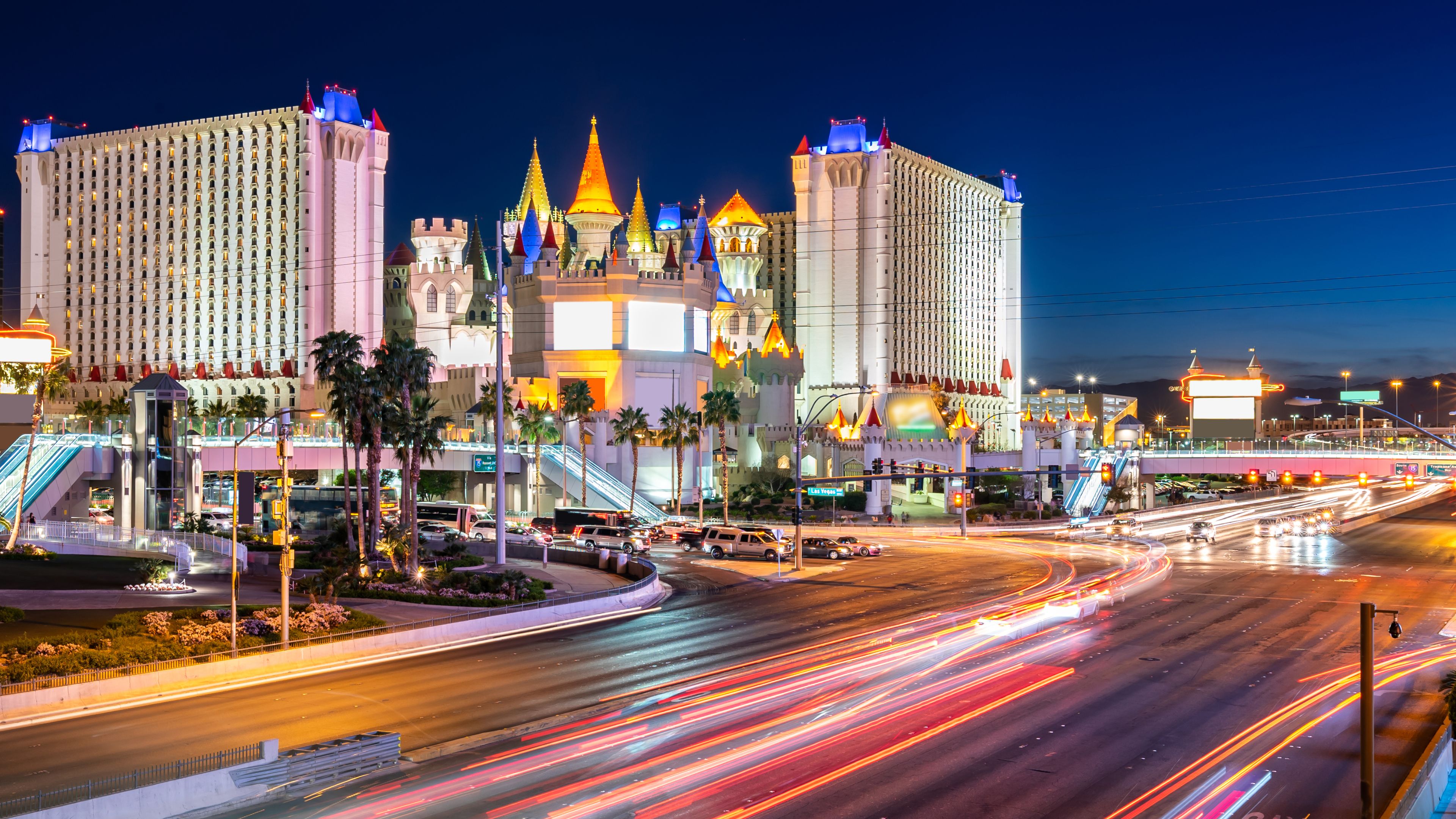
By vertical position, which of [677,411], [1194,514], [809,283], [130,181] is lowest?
[1194,514]

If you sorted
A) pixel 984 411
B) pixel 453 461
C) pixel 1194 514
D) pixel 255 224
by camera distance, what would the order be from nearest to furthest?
pixel 453 461
pixel 1194 514
pixel 255 224
pixel 984 411

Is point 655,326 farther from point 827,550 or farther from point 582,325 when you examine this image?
point 827,550

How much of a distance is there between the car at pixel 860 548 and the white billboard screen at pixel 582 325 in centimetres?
4488

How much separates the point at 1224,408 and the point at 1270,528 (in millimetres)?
49743

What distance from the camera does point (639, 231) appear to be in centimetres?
13550

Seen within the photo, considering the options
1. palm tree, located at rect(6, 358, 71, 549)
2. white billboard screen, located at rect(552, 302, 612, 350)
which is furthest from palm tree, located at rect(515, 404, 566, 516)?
palm tree, located at rect(6, 358, 71, 549)

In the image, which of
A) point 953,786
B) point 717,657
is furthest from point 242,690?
point 953,786

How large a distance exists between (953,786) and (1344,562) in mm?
46746

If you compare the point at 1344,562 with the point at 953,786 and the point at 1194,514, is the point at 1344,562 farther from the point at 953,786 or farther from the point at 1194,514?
the point at 953,786

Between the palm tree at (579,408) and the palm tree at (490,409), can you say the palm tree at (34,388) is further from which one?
the palm tree at (579,408)

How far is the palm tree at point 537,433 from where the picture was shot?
255ft

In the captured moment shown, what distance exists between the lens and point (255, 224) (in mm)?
144500

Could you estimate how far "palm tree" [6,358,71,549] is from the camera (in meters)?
46.6

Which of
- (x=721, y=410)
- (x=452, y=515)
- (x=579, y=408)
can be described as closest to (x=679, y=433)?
(x=579, y=408)
